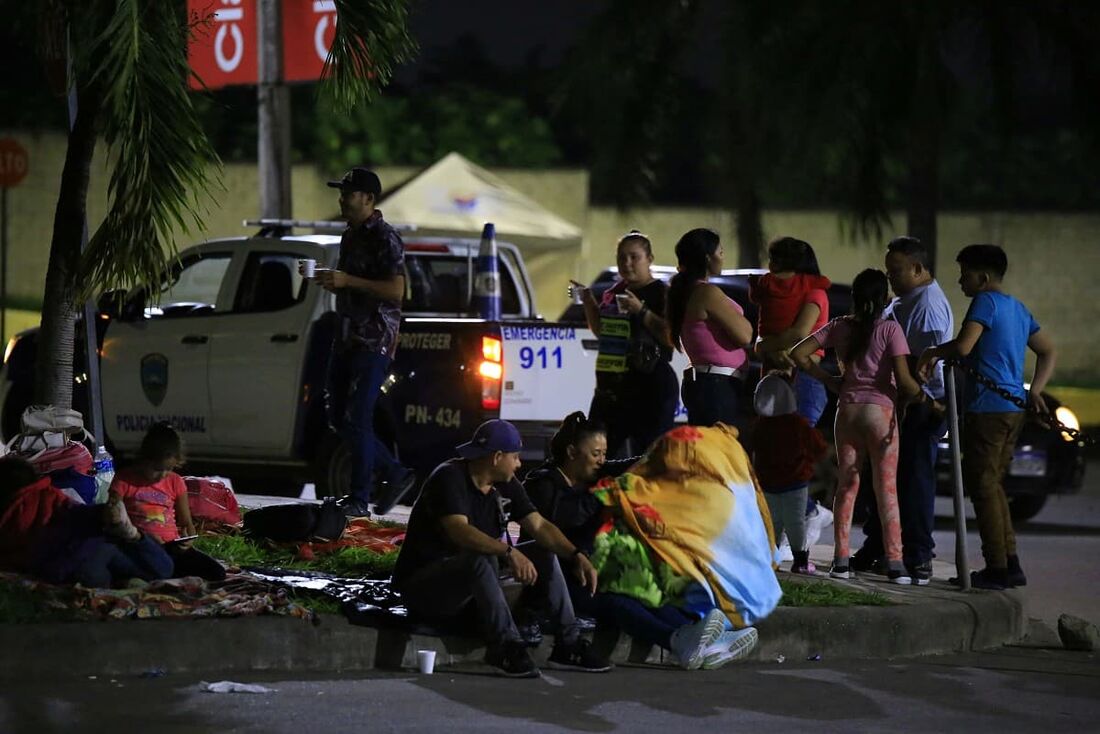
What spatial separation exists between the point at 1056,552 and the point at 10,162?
1207 centimetres

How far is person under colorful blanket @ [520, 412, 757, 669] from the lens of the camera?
7684 mm

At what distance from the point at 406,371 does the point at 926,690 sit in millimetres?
4954

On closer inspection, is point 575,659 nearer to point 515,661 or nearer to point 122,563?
point 515,661

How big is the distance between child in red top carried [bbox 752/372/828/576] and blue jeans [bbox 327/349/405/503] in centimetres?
199

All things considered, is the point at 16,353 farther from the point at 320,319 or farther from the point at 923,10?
the point at 923,10

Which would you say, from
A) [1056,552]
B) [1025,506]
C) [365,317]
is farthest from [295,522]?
[1025,506]

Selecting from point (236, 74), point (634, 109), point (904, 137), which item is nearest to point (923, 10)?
point (904, 137)

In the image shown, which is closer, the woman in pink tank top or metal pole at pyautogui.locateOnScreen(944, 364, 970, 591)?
metal pole at pyautogui.locateOnScreen(944, 364, 970, 591)

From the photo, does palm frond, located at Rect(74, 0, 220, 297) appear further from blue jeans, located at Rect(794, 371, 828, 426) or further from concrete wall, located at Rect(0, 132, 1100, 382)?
concrete wall, located at Rect(0, 132, 1100, 382)

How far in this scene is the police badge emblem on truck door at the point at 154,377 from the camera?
12758mm

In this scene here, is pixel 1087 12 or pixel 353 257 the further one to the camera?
pixel 1087 12

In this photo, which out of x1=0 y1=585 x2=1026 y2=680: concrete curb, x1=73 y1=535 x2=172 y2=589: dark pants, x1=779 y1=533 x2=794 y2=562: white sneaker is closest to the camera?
x1=0 y1=585 x2=1026 y2=680: concrete curb

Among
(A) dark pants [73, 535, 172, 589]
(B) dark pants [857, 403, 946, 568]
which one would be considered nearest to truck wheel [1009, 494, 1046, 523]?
(B) dark pants [857, 403, 946, 568]

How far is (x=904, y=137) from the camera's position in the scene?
72.2 ft
